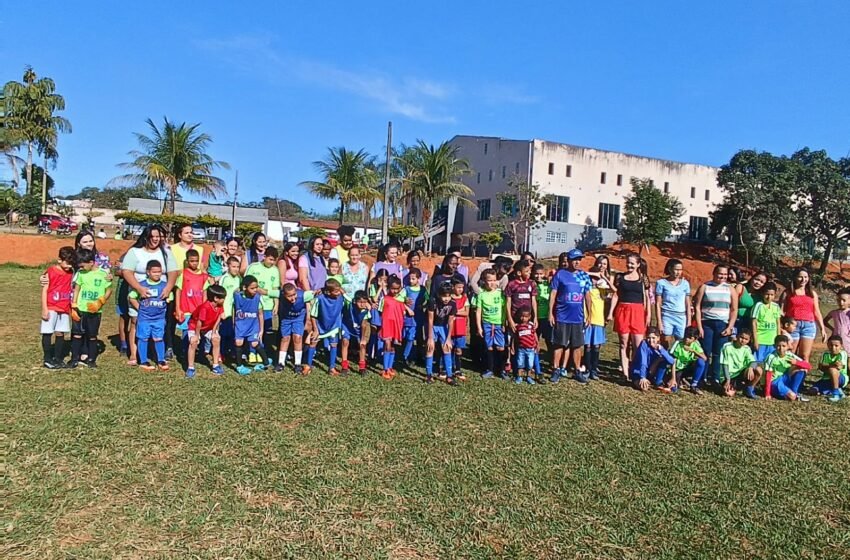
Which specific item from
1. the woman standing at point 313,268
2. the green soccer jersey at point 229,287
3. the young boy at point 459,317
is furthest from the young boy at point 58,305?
the young boy at point 459,317

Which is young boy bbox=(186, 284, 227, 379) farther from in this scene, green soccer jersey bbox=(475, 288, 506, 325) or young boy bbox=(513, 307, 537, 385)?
young boy bbox=(513, 307, 537, 385)

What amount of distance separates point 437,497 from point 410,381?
9.72ft

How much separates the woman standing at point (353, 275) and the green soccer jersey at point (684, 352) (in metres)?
3.82

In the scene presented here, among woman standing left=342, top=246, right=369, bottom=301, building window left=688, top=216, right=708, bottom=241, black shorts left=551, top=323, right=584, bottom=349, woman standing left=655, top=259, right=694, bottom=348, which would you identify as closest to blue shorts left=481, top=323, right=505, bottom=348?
black shorts left=551, top=323, right=584, bottom=349

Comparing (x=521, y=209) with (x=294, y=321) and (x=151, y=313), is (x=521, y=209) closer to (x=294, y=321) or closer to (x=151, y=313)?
(x=294, y=321)

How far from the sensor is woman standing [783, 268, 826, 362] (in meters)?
7.19

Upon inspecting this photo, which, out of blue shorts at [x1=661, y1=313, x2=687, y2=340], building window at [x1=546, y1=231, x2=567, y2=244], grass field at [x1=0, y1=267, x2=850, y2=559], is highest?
building window at [x1=546, y1=231, x2=567, y2=244]

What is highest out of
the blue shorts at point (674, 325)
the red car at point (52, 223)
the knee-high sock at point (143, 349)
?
the red car at point (52, 223)

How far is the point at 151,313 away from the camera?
21.2 ft

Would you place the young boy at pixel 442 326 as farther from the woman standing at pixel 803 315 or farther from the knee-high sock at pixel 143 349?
the woman standing at pixel 803 315

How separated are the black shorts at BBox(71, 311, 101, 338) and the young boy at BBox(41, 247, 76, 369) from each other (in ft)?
0.27

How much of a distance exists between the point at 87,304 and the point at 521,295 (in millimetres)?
4850

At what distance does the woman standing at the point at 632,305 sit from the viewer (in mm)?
7098

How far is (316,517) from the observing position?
3316mm
